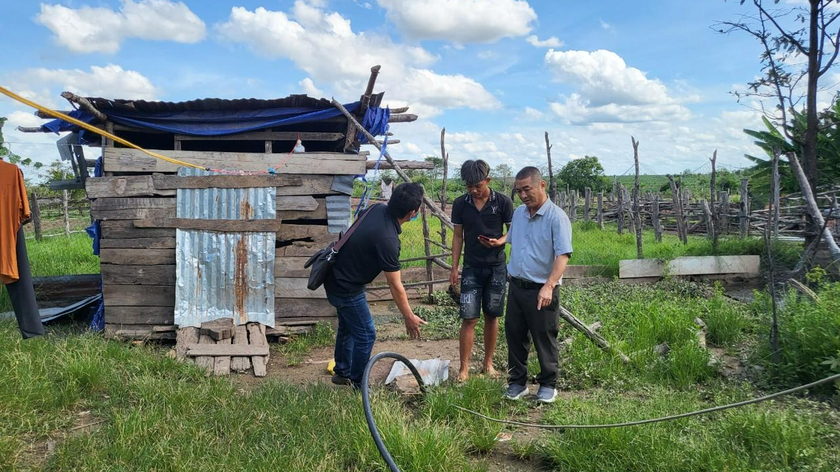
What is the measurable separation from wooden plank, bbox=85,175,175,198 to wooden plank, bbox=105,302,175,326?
4.63ft

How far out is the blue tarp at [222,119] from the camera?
693 centimetres

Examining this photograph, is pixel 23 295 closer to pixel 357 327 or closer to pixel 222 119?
pixel 357 327

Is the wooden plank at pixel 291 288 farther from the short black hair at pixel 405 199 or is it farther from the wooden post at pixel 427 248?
the short black hair at pixel 405 199

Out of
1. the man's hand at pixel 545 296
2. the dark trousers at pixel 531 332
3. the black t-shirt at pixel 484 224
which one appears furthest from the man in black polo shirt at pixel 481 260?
the man's hand at pixel 545 296

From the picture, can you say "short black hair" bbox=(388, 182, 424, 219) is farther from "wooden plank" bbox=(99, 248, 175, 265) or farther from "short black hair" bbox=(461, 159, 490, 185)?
"wooden plank" bbox=(99, 248, 175, 265)

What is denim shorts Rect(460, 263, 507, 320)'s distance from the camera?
185 inches

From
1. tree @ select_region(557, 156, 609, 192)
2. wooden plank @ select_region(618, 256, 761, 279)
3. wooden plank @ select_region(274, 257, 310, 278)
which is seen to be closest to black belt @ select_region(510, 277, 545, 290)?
wooden plank @ select_region(274, 257, 310, 278)

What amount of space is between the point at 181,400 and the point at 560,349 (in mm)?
3590

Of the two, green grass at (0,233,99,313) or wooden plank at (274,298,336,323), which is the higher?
green grass at (0,233,99,313)

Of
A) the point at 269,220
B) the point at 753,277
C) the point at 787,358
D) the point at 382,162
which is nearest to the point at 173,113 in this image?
the point at 269,220

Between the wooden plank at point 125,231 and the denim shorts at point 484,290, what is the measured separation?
4.18 m

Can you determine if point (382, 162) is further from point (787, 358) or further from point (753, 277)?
point (753, 277)

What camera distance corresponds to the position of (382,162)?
7844mm

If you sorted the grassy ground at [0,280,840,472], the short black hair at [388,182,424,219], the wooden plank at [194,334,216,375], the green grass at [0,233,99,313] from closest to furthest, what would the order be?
the grassy ground at [0,280,840,472]
the short black hair at [388,182,424,219]
the wooden plank at [194,334,216,375]
the green grass at [0,233,99,313]
